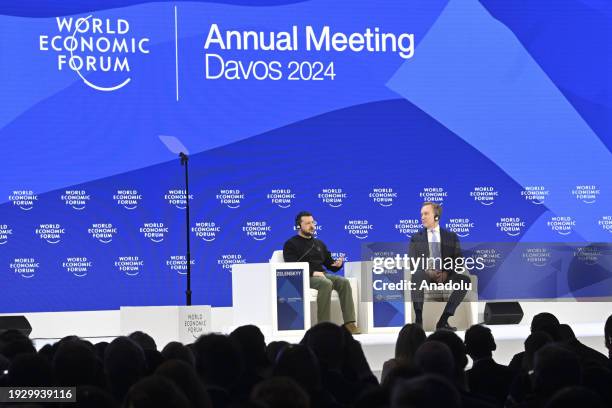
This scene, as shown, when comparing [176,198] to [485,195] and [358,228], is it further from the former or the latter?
[485,195]

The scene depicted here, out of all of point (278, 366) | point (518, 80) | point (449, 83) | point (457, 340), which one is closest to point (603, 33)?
point (518, 80)

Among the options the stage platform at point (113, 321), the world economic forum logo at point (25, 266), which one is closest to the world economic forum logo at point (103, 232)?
the world economic forum logo at point (25, 266)

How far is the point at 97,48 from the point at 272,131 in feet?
6.30

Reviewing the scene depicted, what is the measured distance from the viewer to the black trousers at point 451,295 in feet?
27.2

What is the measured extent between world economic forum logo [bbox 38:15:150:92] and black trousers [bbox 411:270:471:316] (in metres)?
3.85

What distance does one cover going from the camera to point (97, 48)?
10453 mm

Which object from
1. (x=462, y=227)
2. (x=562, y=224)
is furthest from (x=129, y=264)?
(x=562, y=224)

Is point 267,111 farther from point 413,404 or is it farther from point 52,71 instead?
point 413,404

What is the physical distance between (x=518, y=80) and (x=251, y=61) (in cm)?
289

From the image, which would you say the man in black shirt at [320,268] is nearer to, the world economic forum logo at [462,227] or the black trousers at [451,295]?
the black trousers at [451,295]

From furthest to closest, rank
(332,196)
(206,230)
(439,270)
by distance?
(332,196) < (206,230) < (439,270)

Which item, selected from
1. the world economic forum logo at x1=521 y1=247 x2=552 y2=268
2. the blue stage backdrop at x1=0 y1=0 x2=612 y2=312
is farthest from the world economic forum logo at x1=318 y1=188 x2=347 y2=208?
the world economic forum logo at x1=521 y1=247 x2=552 y2=268

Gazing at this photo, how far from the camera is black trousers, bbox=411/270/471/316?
27.2ft

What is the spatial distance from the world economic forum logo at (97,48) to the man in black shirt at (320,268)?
2.38 meters
